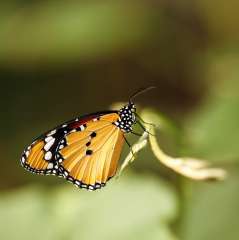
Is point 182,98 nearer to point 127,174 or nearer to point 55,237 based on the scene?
point 127,174

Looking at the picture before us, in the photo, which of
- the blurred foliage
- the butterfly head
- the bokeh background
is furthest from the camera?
the bokeh background

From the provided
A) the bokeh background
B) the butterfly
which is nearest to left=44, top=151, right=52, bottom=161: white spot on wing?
the butterfly

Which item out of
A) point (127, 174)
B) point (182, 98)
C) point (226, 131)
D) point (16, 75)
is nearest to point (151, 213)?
point (127, 174)

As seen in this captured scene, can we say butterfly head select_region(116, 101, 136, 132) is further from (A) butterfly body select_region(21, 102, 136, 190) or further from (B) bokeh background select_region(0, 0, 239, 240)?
(B) bokeh background select_region(0, 0, 239, 240)

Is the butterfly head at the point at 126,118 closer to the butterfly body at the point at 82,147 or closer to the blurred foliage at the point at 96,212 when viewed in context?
the butterfly body at the point at 82,147

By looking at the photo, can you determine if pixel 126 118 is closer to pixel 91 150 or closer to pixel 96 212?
pixel 91 150

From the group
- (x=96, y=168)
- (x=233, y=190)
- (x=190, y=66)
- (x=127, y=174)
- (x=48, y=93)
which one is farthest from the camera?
(x=48, y=93)

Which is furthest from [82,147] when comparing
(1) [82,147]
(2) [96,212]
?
(2) [96,212]
